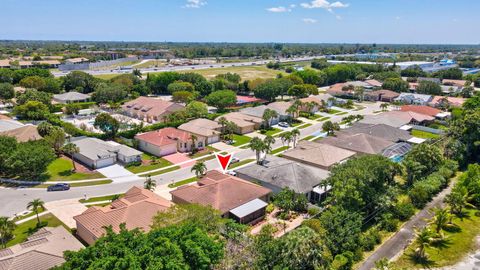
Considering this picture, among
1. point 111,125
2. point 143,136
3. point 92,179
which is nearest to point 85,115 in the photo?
point 111,125

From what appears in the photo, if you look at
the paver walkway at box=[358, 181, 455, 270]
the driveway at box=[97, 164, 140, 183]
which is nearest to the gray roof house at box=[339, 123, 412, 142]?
the paver walkway at box=[358, 181, 455, 270]

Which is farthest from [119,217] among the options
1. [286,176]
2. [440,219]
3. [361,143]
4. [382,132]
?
[382,132]

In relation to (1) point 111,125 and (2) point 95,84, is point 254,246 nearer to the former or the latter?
(1) point 111,125

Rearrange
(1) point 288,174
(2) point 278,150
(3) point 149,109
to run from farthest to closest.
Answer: (3) point 149,109 < (2) point 278,150 < (1) point 288,174

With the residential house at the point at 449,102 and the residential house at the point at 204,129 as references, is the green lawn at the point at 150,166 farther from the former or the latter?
the residential house at the point at 449,102

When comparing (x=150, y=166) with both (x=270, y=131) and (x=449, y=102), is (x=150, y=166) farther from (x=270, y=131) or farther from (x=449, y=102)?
(x=449, y=102)

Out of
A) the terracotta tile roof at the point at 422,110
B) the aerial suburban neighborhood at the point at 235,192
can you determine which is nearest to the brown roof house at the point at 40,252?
the aerial suburban neighborhood at the point at 235,192
